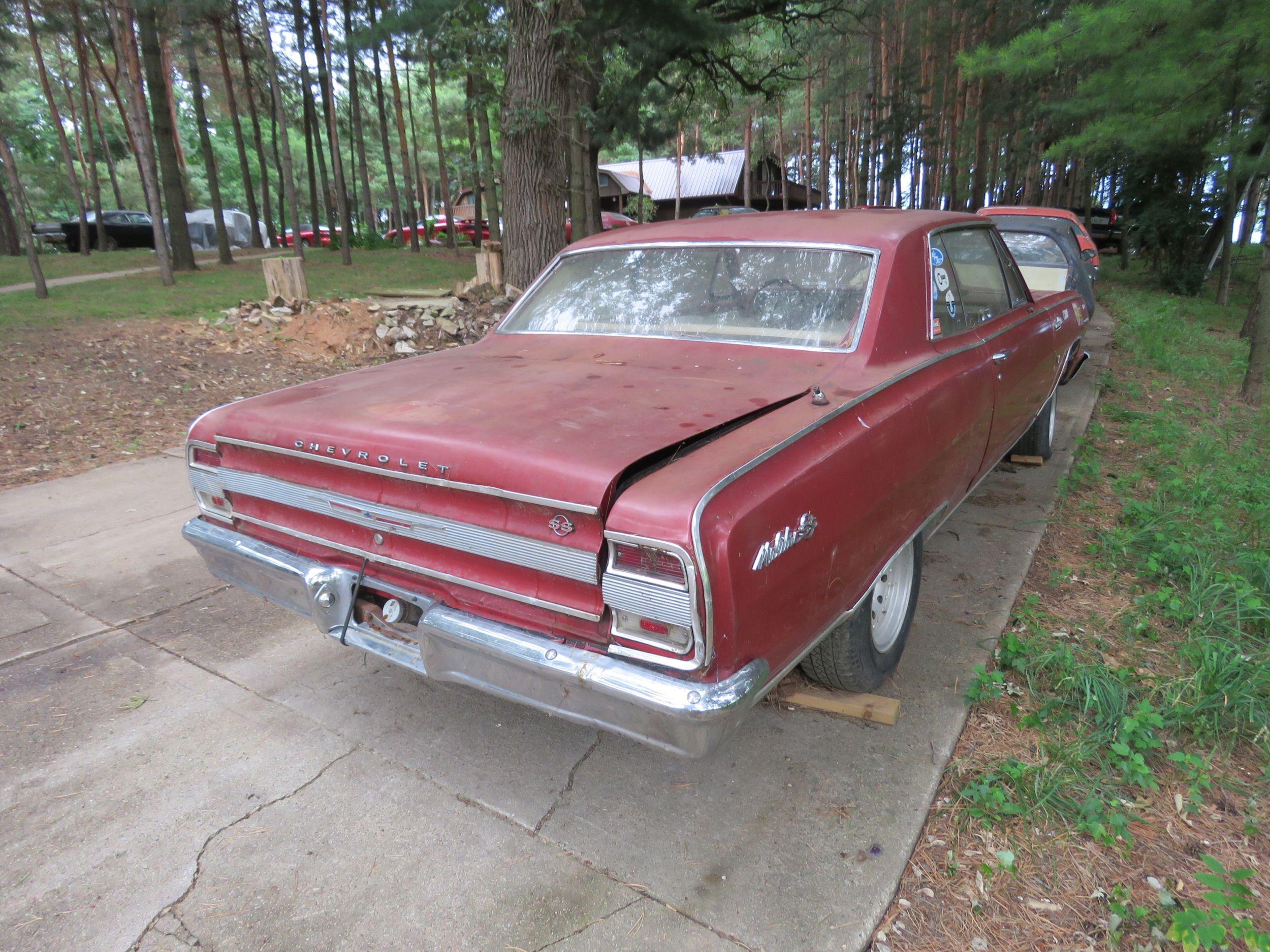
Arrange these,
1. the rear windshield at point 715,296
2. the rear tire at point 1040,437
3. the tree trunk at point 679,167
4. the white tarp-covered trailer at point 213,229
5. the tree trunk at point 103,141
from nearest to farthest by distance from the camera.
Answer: the rear windshield at point 715,296
the rear tire at point 1040,437
the tree trunk at point 103,141
the white tarp-covered trailer at point 213,229
the tree trunk at point 679,167

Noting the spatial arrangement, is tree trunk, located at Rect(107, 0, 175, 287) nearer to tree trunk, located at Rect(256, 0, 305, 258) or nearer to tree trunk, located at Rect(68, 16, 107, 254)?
tree trunk, located at Rect(256, 0, 305, 258)

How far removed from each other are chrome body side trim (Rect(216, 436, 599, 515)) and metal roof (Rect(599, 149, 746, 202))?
36303mm

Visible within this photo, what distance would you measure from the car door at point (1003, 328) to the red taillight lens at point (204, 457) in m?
3.03

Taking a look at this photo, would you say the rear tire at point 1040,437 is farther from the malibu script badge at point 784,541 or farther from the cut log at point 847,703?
the malibu script badge at point 784,541

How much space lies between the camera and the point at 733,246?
129 inches

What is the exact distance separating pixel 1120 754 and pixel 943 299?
5.87ft

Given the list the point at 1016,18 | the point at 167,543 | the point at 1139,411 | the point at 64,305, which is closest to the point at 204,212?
the point at 64,305

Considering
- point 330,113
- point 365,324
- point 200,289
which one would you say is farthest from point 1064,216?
point 330,113

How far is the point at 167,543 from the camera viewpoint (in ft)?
14.5

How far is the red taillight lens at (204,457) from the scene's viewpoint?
2838mm

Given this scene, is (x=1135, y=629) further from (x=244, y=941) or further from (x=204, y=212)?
(x=204, y=212)

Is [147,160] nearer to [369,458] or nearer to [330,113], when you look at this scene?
[330,113]

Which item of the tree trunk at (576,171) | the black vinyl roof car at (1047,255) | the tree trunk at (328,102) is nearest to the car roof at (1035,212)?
the black vinyl roof car at (1047,255)

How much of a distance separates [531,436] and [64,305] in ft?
36.8
